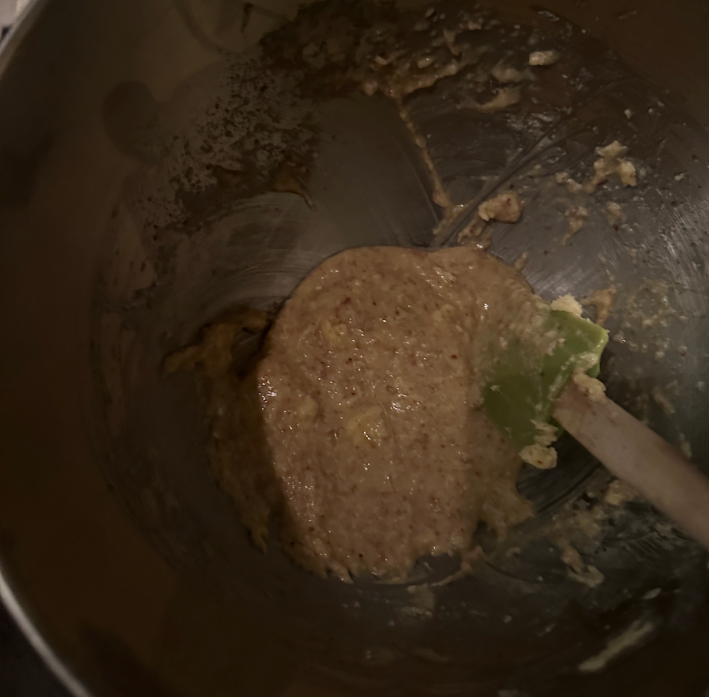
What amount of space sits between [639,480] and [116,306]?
1.12 m

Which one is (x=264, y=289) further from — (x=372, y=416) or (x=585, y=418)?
(x=585, y=418)

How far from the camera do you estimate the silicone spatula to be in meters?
0.98

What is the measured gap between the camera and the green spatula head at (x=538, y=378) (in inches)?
48.2

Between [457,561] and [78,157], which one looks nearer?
[78,157]

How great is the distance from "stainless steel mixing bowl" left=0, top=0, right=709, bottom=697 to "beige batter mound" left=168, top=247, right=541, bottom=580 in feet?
0.26

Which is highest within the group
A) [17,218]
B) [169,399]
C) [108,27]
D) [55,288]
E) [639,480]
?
[108,27]

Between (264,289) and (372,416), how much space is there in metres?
0.48

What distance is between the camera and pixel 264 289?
1497 millimetres

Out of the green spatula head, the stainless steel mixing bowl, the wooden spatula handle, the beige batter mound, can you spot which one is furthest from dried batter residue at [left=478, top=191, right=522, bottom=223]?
the wooden spatula handle

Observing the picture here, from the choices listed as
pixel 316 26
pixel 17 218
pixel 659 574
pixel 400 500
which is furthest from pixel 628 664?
pixel 316 26

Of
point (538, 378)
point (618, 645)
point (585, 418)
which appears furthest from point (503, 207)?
point (618, 645)

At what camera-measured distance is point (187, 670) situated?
2.83ft

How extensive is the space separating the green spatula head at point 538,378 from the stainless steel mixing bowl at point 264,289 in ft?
0.71

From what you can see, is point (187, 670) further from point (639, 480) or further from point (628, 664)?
point (639, 480)
